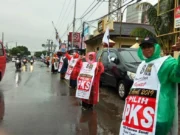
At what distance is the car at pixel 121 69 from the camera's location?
33.6 ft

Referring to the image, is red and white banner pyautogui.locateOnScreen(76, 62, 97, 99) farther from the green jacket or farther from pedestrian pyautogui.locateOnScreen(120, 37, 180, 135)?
the green jacket

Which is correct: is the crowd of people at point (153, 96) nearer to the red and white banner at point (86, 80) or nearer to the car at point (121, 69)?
the red and white banner at point (86, 80)

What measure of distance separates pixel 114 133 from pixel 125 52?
5819mm

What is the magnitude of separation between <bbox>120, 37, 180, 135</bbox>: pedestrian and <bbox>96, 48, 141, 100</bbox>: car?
6432 mm

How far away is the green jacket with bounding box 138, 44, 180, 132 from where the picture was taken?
3.32 metres

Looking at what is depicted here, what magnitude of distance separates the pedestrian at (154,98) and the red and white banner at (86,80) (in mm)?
4613

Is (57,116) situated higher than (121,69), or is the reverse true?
(121,69)

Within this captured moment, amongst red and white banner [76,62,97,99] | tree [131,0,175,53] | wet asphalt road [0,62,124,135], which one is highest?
tree [131,0,175,53]

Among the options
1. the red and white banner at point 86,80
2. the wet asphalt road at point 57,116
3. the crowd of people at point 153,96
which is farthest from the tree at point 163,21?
the crowd of people at point 153,96

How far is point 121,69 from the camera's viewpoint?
10789 mm

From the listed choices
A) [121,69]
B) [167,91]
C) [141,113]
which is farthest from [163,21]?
[141,113]

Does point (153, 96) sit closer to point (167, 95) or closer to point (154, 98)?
point (154, 98)

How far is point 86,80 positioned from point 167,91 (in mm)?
5056

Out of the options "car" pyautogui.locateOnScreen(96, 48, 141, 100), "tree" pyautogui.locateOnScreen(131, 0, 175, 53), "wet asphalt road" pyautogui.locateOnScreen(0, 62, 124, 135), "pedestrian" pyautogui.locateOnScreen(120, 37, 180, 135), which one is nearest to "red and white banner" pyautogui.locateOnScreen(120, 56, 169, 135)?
"pedestrian" pyautogui.locateOnScreen(120, 37, 180, 135)
